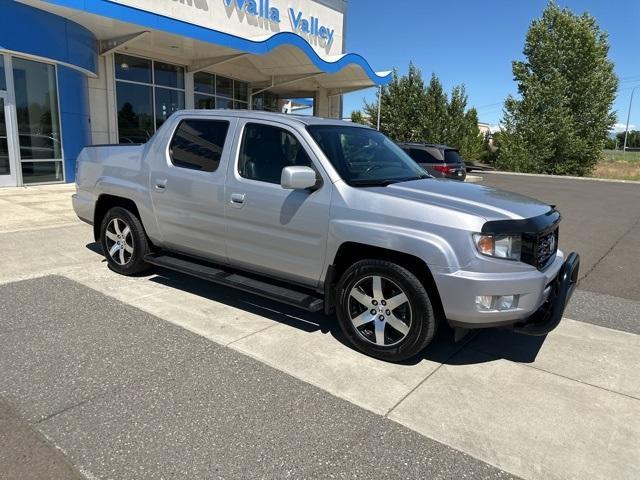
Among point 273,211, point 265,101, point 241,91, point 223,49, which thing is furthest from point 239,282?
point 265,101

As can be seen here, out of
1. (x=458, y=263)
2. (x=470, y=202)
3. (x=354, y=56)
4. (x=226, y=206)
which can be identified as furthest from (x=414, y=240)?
(x=354, y=56)

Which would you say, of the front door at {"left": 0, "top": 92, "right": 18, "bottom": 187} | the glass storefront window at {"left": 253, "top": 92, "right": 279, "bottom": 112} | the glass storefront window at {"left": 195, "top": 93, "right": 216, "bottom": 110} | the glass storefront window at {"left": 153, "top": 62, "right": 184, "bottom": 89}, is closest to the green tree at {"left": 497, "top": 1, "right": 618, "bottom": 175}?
the glass storefront window at {"left": 253, "top": 92, "right": 279, "bottom": 112}

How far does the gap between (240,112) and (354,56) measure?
16.8m

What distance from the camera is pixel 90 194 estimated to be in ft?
19.7

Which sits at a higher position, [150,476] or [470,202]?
[470,202]

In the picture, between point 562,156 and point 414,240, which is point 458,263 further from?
point 562,156

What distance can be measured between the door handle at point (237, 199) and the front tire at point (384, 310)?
1.20 m

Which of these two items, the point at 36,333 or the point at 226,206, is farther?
the point at 226,206

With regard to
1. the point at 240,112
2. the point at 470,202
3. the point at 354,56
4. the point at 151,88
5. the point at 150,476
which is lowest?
the point at 150,476

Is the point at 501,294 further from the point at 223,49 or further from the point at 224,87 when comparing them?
the point at 224,87

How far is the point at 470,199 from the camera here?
12.6 ft

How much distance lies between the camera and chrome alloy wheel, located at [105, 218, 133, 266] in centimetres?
566

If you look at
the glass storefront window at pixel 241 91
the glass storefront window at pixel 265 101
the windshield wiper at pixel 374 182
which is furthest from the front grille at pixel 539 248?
the glass storefront window at pixel 265 101

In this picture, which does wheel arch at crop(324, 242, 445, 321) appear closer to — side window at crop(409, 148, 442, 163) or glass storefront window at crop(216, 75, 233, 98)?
side window at crop(409, 148, 442, 163)
